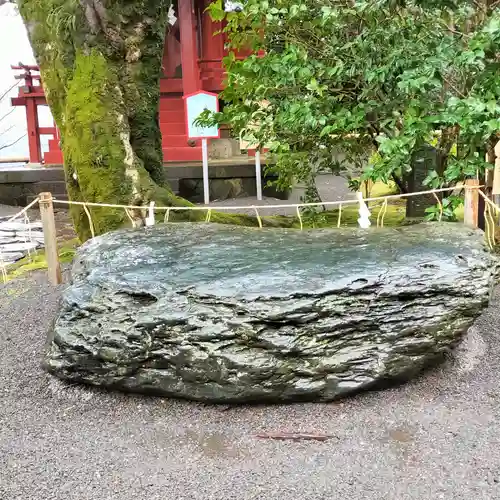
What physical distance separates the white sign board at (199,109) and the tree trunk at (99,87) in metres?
3.59

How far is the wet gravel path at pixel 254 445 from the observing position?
7.80ft

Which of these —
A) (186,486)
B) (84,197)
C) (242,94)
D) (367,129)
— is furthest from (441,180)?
(84,197)

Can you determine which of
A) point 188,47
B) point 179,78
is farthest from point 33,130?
point 188,47

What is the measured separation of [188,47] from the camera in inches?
439

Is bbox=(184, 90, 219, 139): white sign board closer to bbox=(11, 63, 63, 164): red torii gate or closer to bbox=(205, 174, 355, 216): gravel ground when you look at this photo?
bbox=(205, 174, 355, 216): gravel ground

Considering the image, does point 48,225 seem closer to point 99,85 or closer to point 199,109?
point 99,85

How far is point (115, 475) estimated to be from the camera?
2.49 m

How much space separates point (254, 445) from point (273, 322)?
0.58 meters

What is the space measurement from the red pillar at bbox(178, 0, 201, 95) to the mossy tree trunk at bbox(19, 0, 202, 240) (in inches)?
223

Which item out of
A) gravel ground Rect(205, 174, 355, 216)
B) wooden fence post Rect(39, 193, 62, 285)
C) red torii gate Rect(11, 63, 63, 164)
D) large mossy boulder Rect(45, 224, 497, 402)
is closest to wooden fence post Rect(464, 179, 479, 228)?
large mossy boulder Rect(45, 224, 497, 402)

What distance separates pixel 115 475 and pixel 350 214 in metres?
5.21

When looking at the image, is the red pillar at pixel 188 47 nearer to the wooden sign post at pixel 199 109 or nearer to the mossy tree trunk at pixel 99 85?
the wooden sign post at pixel 199 109

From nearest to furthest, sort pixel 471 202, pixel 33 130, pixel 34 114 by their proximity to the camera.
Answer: pixel 471 202 < pixel 33 130 < pixel 34 114

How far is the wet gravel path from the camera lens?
7.80ft
